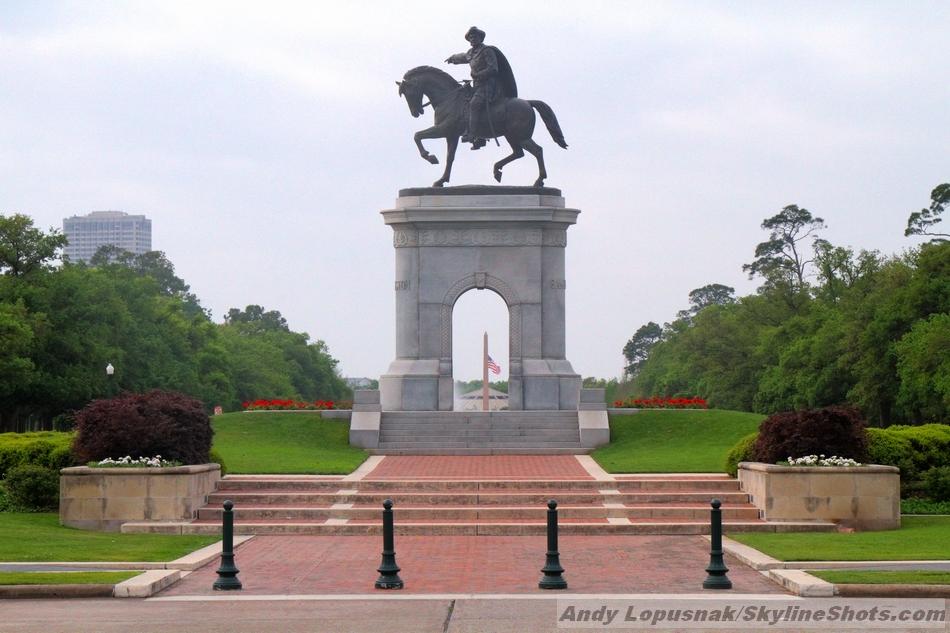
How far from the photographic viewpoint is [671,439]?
41906 mm

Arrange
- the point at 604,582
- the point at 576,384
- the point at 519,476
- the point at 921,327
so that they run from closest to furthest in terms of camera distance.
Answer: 1. the point at 604,582
2. the point at 519,476
3. the point at 576,384
4. the point at 921,327

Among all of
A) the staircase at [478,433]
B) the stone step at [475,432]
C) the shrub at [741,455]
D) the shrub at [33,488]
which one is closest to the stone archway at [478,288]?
the staircase at [478,433]

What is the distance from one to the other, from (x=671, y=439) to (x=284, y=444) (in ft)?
35.1

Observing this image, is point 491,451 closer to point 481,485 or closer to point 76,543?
point 481,485

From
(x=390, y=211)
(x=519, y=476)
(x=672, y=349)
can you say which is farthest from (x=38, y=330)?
(x=672, y=349)

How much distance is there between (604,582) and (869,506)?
8.46 metres

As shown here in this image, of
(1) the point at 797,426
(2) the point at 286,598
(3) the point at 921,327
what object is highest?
(3) the point at 921,327

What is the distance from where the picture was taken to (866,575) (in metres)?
19.0

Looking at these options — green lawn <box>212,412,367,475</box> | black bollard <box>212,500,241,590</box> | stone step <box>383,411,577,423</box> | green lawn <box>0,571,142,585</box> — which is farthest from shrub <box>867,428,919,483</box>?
green lawn <box>0,571,142,585</box>

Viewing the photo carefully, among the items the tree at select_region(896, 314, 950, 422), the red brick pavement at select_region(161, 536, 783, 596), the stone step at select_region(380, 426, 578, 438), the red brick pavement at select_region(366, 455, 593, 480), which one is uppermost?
the tree at select_region(896, 314, 950, 422)

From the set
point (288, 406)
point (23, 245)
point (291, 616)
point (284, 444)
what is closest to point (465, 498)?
point (291, 616)

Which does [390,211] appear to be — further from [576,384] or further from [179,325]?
[179,325]

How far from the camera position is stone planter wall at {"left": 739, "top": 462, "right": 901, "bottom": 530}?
26.6 meters

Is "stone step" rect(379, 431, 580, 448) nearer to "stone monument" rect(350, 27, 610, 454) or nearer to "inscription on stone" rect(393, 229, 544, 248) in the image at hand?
"stone monument" rect(350, 27, 610, 454)
